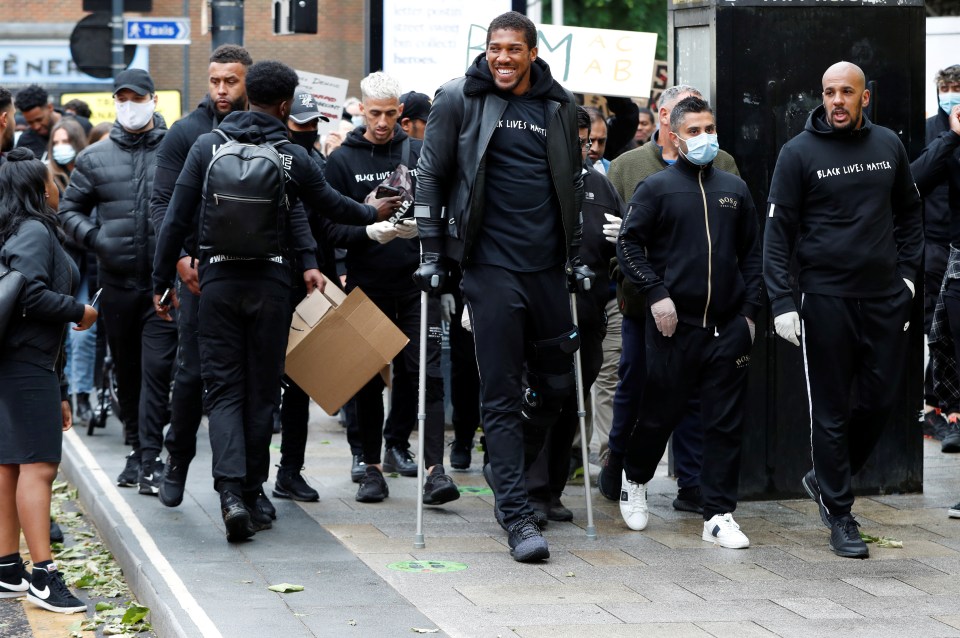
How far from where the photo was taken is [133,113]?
9.09 meters

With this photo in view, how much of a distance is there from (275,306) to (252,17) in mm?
36444

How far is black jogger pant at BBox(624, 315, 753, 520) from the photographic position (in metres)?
7.36

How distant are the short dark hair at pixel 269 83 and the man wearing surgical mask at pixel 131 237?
1.71 meters

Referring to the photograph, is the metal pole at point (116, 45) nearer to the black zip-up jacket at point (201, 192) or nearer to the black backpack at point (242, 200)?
the black zip-up jacket at point (201, 192)

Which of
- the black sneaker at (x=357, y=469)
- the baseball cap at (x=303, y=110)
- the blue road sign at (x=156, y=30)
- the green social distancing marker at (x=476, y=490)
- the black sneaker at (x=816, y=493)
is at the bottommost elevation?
the green social distancing marker at (x=476, y=490)

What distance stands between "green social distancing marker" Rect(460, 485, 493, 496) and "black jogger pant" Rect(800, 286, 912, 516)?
2.17m

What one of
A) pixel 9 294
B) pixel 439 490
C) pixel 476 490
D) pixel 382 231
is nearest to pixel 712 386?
pixel 439 490

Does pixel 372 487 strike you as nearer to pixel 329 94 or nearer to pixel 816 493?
pixel 816 493

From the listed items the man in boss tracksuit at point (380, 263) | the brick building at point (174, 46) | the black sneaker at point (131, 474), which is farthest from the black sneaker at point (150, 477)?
the brick building at point (174, 46)

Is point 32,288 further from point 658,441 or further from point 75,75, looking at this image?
point 75,75

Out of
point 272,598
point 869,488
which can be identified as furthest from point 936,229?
point 272,598

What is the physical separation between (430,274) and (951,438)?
4778 mm

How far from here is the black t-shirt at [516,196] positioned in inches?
282

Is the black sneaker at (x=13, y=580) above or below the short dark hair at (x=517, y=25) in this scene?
below
